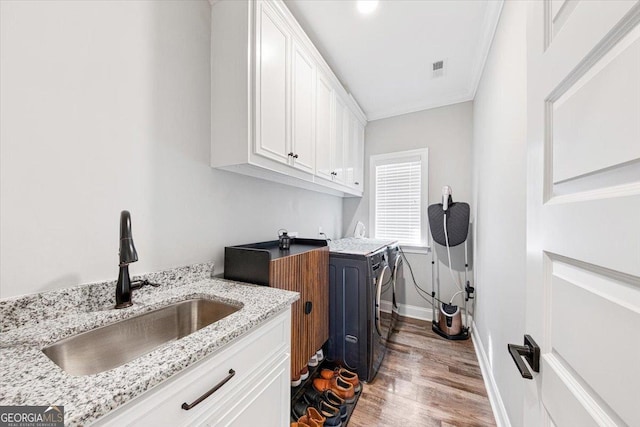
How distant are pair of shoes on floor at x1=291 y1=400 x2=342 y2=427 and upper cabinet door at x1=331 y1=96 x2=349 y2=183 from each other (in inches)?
68.9

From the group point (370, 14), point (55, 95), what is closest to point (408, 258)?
point (370, 14)

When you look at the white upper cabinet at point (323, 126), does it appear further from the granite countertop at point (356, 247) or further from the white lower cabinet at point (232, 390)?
the white lower cabinet at point (232, 390)

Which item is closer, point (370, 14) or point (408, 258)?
point (370, 14)

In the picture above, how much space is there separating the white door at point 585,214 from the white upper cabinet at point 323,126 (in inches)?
57.5

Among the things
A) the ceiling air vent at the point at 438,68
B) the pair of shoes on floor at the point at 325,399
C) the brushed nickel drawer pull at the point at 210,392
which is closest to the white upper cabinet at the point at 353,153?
the ceiling air vent at the point at 438,68

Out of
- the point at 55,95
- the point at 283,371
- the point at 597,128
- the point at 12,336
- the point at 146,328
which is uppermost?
the point at 55,95

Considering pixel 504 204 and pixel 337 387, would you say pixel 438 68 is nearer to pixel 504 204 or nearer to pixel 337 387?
pixel 504 204

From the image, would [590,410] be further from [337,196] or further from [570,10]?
[337,196]

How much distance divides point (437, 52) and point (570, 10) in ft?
6.13

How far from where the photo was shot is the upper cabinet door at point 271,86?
4.33ft

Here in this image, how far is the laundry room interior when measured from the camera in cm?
46

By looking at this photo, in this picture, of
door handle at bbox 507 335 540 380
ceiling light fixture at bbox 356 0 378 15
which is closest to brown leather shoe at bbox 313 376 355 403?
door handle at bbox 507 335 540 380

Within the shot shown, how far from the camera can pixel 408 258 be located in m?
3.00

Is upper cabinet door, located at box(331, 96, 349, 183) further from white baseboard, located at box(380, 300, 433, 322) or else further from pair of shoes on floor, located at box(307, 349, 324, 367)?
white baseboard, located at box(380, 300, 433, 322)
